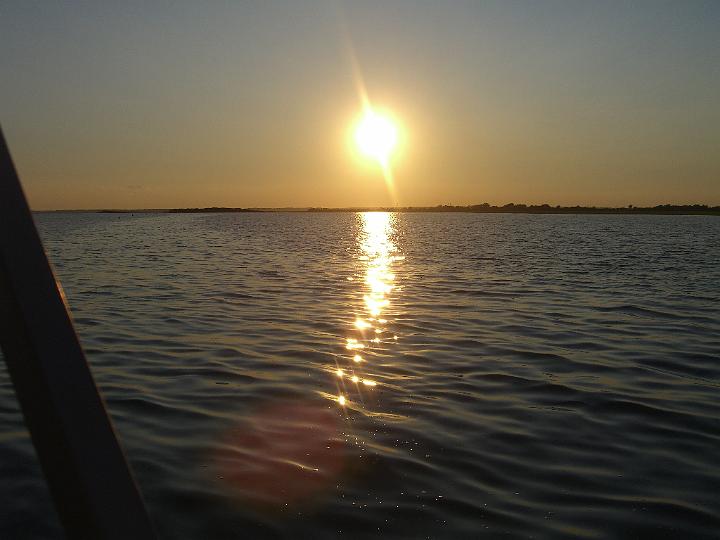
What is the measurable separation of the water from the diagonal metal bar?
14.7ft

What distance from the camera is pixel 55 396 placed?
875mm

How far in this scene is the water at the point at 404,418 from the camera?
5371 millimetres

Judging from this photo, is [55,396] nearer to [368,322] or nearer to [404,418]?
[404,418]

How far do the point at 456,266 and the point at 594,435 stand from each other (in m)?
24.1

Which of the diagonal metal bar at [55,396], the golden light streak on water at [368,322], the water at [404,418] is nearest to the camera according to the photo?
the diagonal metal bar at [55,396]

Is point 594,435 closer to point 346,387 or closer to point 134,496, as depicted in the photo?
point 346,387

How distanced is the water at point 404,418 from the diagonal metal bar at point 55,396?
449 centimetres

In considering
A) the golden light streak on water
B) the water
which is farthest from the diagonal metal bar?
the golden light streak on water

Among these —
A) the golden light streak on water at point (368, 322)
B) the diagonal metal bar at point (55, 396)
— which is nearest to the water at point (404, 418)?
the golden light streak on water at point (368, 322)

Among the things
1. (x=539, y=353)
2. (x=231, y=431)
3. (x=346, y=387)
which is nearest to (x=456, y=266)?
(x=539, y=353)

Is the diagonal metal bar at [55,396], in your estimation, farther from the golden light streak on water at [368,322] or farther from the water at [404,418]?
the golden light streak on water at [368,322]

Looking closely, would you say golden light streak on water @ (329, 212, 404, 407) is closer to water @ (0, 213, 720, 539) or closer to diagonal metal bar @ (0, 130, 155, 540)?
water @ (0, 213, 720, 539)

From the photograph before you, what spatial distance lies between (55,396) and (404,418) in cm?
725

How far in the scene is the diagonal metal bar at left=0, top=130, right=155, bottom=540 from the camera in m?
0.86
